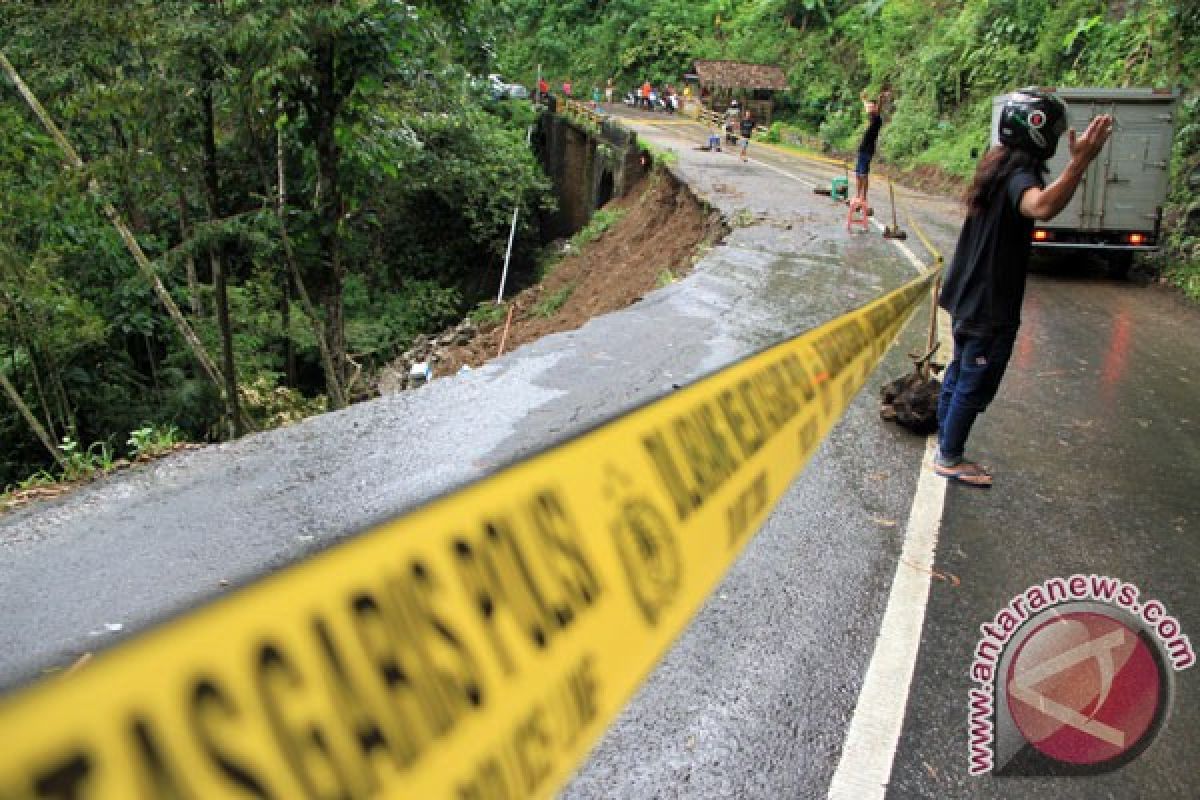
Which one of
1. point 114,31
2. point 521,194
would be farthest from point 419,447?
point 521,194

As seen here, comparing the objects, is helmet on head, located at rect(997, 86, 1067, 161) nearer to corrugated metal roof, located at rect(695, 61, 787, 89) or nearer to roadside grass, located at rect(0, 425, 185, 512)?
roadside grass, located at rect(0, 425, 185, 512)

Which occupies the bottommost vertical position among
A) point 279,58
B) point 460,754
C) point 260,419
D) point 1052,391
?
point 260,419

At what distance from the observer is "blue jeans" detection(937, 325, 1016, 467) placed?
3.99m

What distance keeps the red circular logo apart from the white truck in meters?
9.77

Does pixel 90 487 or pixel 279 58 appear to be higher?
pixel 279 58

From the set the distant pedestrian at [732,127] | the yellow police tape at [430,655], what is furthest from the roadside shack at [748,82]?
the yellow police tape at [430,655]

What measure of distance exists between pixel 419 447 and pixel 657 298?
4.21m

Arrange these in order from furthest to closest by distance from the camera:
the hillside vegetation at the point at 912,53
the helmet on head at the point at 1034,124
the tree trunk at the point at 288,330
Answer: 1. the hillside vegetation at the point at 912,53
2. the tree trunk at the point at 288,330
3. the helmet on head at the point at 1034,124

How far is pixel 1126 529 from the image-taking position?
3.88 metres

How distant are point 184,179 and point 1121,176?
12588mm

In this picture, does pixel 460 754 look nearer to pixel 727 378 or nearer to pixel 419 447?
pixel 727 378

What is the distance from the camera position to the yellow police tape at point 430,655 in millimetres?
579

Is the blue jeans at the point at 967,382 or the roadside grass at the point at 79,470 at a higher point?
the blue jeans at the point at 967,382

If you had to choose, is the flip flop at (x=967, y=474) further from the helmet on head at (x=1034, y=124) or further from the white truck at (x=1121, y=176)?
the white truck at (x=1121, y=176)
